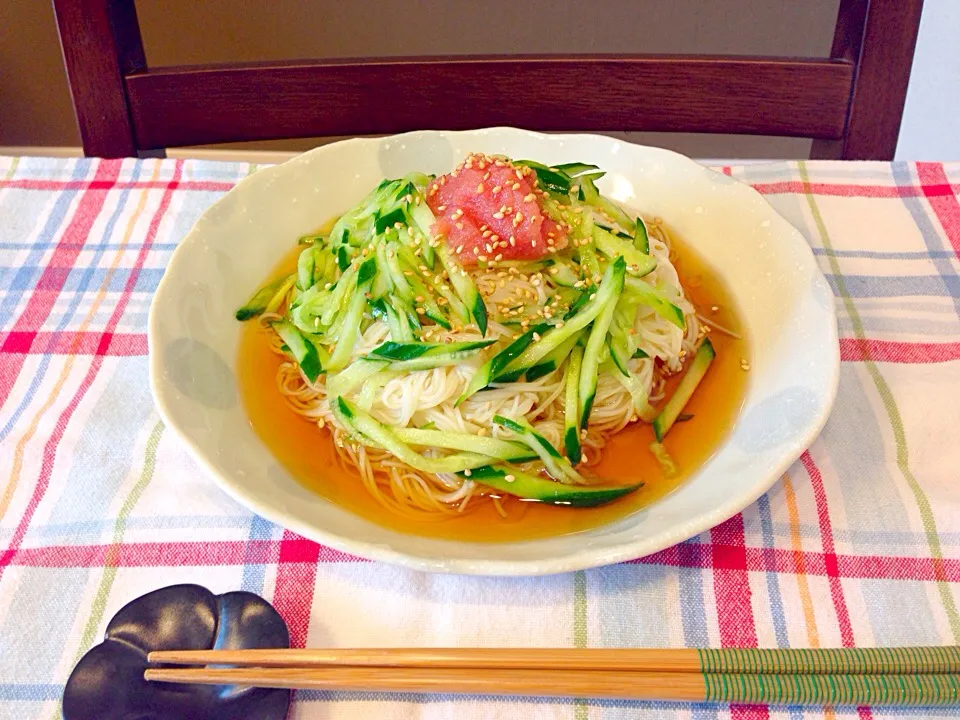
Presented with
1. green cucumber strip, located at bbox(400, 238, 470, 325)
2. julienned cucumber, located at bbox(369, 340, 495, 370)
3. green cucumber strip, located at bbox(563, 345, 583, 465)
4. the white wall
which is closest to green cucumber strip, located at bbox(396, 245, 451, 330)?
green cucumber strip, located at bbox(400, 238, 470, 325)

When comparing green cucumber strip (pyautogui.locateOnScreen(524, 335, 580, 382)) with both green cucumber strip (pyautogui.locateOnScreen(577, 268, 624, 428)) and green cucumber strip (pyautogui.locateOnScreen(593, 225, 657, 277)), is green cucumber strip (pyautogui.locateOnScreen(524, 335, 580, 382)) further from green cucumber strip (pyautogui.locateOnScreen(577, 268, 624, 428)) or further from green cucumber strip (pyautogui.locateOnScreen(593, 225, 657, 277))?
green cucumber strip (pyautogui.locateOnScreen(593, 225, 657, 277))

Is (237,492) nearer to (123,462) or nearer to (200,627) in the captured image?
(200,627)

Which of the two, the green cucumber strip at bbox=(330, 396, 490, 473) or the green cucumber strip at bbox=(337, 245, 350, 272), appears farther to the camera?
the green cucumber strip at bbox=(337, 245, 350, 272)

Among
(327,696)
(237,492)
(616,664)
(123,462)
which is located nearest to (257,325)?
(123,462)

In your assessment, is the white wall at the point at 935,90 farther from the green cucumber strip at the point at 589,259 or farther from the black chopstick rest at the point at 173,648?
the black chopstick rest at the point at 173,648

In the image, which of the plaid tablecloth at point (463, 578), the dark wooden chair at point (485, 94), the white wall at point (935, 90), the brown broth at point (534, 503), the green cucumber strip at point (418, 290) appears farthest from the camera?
the white wall at point (935, 90)

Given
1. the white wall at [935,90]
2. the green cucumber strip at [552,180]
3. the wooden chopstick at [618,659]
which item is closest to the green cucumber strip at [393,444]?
the wooden chopstick at [618,659]
